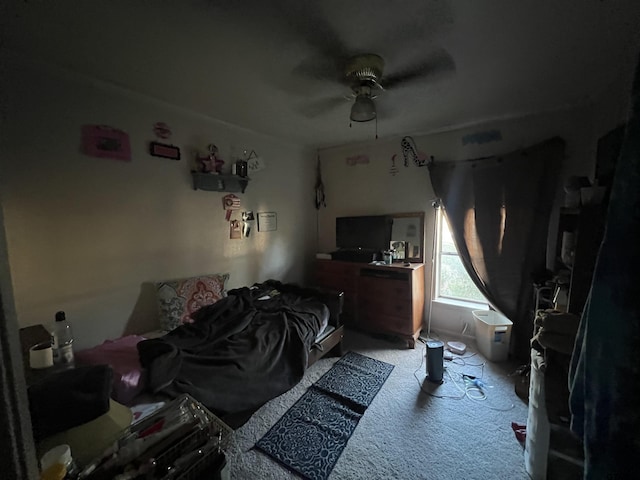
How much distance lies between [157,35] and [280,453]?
2427 millimetres

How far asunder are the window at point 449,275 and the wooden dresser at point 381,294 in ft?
0.87

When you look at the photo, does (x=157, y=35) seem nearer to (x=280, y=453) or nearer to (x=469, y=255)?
(x=280, y=453)

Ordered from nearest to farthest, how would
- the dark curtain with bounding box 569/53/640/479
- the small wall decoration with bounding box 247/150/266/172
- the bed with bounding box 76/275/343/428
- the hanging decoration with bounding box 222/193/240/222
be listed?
the dark curtain with bounding box 569/53/640/479, the bed with bounding box 76/275/343/428, the hanging decoration with bounding box 222/193/240/222, the small wall decoration with bounding box 247/150/266/172

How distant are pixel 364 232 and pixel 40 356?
9.47 feet

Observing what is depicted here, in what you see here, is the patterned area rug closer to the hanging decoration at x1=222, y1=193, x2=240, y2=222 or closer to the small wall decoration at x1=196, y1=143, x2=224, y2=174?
the hanging decoration at x1=222, y1=193, x2=240, y2=222

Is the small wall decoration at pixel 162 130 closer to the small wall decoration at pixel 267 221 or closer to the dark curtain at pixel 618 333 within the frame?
the small wall decoration at pixel 267 221

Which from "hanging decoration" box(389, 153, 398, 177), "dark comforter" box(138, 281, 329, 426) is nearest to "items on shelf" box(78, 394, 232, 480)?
"dark comforter" box(138, 281, 329, 426)

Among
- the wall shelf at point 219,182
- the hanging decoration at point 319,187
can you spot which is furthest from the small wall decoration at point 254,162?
the hanging decoration at point 319,187

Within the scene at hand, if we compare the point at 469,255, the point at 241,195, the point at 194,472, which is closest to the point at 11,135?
the point at 241,195

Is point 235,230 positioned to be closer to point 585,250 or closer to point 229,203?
point 229,203

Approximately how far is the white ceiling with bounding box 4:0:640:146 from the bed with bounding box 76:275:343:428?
162 cm

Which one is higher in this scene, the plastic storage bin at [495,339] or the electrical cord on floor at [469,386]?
the plastic storage bin at [495,339]

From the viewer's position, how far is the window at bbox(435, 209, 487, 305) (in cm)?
293

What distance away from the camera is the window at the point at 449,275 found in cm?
293
